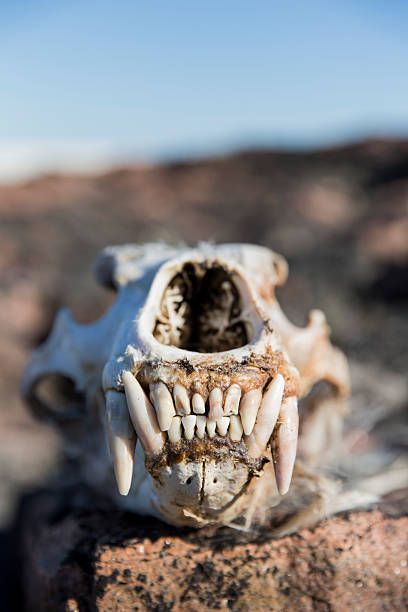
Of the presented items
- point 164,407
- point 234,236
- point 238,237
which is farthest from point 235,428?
point 234,236

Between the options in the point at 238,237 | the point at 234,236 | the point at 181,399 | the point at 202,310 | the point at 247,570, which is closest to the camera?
the point at 181,399

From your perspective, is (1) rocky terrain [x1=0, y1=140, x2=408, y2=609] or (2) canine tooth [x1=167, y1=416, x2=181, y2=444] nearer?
(2) canine tooth [x1=167, y1=416, x2=181, y2=444]

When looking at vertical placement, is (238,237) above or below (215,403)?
above

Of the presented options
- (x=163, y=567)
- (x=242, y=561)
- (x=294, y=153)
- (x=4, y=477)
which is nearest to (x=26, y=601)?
(x=163, y=567)

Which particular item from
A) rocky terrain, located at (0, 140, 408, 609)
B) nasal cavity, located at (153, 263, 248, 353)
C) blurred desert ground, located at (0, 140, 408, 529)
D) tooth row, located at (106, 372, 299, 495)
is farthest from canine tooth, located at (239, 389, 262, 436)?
blurred desert ground, located at (0, 140, 408, 529)

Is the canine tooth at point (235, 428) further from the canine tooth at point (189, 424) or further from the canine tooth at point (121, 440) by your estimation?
the canine tooth at point (121, 440)

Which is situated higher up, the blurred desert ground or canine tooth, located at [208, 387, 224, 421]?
the blurred desert ground

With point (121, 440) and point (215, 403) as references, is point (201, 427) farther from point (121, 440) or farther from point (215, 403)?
point (121, 440)

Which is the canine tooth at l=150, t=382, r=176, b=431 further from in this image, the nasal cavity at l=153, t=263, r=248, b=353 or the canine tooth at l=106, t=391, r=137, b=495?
the nasal cavity at l=153, t=263, r=248, b=353
